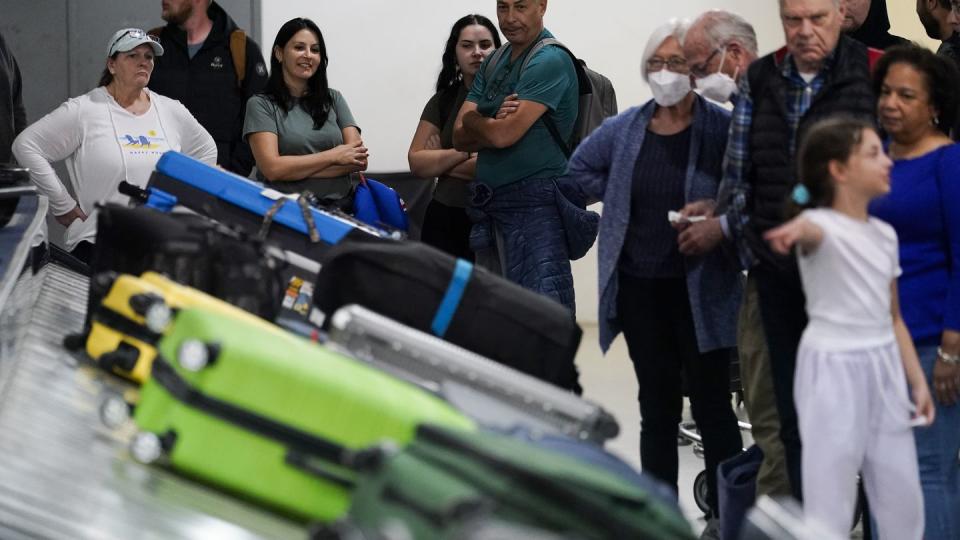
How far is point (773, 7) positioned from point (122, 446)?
7.75m

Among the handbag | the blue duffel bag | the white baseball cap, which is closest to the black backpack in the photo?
the handbag

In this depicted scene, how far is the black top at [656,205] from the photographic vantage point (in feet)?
13.4

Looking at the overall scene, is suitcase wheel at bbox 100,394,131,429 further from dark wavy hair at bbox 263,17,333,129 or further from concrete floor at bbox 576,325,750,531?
dark wavy hair at bbox 263,17,333,129

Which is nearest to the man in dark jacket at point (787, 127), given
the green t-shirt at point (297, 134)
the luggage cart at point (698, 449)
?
the luggage cart at point (698, 449)

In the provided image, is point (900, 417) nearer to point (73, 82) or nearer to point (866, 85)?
point (866, 85)

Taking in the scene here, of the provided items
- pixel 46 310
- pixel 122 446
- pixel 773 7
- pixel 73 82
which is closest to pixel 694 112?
pixel 46 310

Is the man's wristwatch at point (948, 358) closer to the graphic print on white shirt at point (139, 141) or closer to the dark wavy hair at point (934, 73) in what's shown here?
the dark wavy hair at point (934, 73)

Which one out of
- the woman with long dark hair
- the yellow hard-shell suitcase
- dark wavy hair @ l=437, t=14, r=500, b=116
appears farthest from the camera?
dark wavy hair @ l=437, t=14, r=500, b=116

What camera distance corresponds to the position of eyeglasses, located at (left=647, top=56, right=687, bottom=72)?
162 inches

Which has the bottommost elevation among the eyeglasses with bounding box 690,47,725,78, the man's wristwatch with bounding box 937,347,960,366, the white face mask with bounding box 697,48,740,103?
the man's wristwatch with bounding box 937,347,960,366

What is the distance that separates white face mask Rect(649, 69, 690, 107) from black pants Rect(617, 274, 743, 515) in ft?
1.57

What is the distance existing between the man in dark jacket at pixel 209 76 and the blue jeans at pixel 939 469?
10.9 ft

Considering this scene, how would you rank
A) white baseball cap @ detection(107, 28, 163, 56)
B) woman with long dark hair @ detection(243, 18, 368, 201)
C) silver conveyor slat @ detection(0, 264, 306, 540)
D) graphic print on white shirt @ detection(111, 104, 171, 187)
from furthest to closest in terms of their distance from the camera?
woman with long dark hair @ detection(243, 18, 368, 201)
white baseball cap @ detection(107, 28, 163, 56)
graphic print on white shirt @ detection(111, 104, 171, 187)
silver conveyor slat @ detection(0, 264, 306, 540)

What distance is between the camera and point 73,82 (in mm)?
7738
